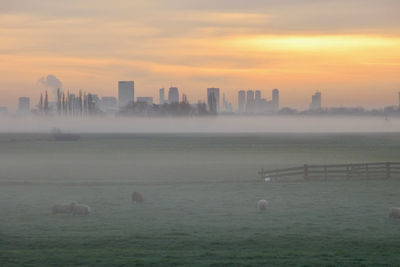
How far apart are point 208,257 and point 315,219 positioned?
347 inches

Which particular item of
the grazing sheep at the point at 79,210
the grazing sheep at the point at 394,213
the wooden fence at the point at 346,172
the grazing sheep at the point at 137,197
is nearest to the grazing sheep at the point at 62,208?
the grazing sheep at the point at 79,210

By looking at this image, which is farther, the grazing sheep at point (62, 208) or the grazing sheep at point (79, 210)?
the grazing sheep at point (62, 208)

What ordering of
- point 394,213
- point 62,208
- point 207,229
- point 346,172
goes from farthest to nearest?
point 346,172, point 62,208, point 394,213, point 207,229

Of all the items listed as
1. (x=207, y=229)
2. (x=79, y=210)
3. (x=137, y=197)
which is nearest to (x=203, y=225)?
(x=207, y=229)

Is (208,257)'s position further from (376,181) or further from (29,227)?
(376,181)

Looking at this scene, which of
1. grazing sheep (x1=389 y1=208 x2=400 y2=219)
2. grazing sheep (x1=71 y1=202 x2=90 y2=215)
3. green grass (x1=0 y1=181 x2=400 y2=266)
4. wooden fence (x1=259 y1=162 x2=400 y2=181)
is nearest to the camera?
green grass (x1=0 y1=181 x2=400 y2=266)

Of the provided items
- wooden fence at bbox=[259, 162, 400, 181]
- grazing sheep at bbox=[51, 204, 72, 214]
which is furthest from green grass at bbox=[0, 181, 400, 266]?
wooden fence at bbox=[259, 162, 400, 181]

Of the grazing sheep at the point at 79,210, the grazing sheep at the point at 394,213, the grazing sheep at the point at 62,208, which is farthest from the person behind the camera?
the grazing sheep at the point at 62,208

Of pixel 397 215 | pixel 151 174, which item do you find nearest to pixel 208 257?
pixel 397 215

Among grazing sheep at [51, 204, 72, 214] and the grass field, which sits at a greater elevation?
grazing sheep at [51, 204, 72, 214]

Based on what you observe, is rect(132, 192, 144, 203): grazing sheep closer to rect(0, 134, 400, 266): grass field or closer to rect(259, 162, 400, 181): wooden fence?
rect(0, 134, 400, 266): grass field

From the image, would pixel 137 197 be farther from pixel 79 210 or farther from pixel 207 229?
pixel 207 229

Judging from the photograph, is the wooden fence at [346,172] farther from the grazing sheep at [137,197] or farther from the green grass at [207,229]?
the grazing sheep at [137,197]

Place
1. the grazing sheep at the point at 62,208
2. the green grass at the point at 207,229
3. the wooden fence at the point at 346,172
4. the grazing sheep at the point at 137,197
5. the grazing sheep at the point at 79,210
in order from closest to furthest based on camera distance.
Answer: the green grass at the point at 207,229, the grazing sheep at the point at 79,210, the grazing sheep at the point at 62,208, the grazing sheep at the point at 137,197, the wooden fence at the point at 346,172
